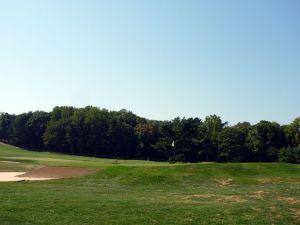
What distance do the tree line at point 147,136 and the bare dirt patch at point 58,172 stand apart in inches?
1687

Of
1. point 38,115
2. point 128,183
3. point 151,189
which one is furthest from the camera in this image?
point 38,115

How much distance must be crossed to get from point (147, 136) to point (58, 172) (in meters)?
79.9

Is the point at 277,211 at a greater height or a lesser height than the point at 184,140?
lesser

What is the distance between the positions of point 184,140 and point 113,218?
7314 centimetres

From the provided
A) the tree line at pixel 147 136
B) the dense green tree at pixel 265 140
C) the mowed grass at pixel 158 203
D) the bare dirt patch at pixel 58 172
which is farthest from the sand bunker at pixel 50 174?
the dense green tree at pixel 265 140

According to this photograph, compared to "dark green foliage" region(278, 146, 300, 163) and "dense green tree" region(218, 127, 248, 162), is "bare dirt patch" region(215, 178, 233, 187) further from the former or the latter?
"dense green tree" region(218, 127, 248, 162)

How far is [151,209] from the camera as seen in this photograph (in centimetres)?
2181

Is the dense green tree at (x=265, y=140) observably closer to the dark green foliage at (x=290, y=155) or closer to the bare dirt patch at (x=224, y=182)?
the dark green foliage at (x=290, y=155)

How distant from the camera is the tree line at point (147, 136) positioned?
309 feet

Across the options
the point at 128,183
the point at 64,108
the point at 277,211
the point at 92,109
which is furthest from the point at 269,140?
the point at 277,211

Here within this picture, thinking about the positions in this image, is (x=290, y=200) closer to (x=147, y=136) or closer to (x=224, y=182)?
(x=224, y=182)

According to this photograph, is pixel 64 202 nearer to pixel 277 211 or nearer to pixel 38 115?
pixel 277 211

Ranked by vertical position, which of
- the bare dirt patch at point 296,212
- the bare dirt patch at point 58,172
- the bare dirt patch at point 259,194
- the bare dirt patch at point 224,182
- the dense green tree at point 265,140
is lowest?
the bare dirt patch at point 296,212

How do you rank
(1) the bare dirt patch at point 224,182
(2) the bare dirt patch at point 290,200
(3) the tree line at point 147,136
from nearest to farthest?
(2) the bare dirt patch at point 290,200, (1) the bare dirt patch at point 224,182, (3) the tree line at point 147,136
